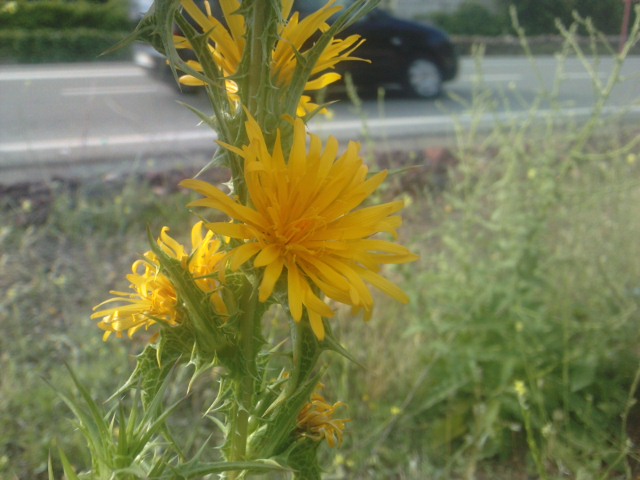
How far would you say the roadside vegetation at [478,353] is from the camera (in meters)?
2.12

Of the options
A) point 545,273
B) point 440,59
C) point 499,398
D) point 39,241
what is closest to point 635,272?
point 545,273

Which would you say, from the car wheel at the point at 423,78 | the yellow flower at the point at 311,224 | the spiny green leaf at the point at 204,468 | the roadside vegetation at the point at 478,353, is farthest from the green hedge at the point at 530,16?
the spiny green leaf at the point at 204,468

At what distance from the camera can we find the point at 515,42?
1141cm

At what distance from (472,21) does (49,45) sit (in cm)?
763

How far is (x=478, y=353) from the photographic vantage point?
2328 millimetres

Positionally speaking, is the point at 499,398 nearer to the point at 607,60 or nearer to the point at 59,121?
the point at 59,121

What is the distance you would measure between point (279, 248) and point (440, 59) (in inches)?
335

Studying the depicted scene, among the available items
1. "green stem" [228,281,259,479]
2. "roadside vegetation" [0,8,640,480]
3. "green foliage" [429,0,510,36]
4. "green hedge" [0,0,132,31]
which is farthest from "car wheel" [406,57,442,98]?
"green stem" [228,281,259,479]

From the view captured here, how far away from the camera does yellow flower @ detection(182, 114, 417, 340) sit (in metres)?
0.69

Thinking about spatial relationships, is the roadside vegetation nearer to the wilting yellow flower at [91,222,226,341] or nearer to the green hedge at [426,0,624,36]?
the green hedge at [426,0,624,36]

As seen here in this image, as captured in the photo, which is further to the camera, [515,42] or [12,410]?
[515,42]

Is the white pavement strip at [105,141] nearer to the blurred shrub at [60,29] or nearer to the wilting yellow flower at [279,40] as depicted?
the wilting yellow flower at [279,40]

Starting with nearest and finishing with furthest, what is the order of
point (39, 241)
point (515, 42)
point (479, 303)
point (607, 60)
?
point (479, 303) < point (39, 241) < point (607, 60) < point (515, 42)

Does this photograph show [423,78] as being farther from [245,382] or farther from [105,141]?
[245,382]
